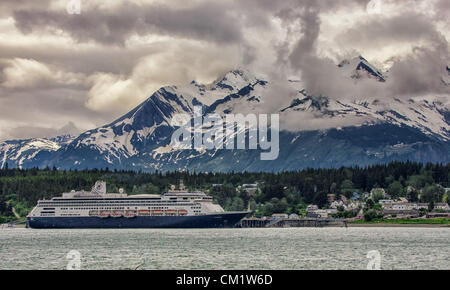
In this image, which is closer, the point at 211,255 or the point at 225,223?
the point at 211,255

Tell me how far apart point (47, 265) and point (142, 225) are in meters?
122

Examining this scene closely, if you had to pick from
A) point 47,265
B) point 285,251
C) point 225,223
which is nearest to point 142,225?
point 225,223

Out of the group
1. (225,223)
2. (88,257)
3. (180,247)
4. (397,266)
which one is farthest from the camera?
(225,223)

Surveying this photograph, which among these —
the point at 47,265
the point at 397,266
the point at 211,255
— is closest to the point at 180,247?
the point at 211,255

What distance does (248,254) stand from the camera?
9038cm
